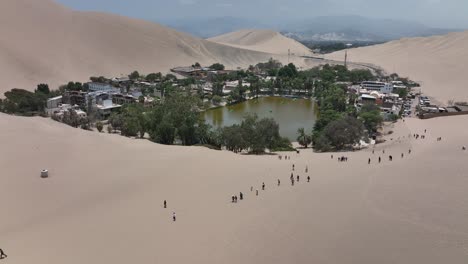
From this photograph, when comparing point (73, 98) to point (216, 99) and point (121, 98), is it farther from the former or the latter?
point (216, 99)

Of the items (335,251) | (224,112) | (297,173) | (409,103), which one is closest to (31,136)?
(297,173)

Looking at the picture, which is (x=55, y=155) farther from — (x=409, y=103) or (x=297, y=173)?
(x=409, y=103)

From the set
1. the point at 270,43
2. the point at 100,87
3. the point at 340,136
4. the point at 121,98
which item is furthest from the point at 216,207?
the point at 270,43

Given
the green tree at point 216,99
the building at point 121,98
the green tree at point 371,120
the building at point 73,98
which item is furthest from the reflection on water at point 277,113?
the building at point 73,98

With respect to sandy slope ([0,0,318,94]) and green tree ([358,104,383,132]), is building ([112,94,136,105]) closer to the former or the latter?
sandy slope ([0,0,318,94])

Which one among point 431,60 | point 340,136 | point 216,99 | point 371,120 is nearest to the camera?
point 340,136

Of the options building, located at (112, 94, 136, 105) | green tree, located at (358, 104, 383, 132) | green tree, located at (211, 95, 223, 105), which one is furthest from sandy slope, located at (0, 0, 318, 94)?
green tree, located at (358, 104, 383, 132)
